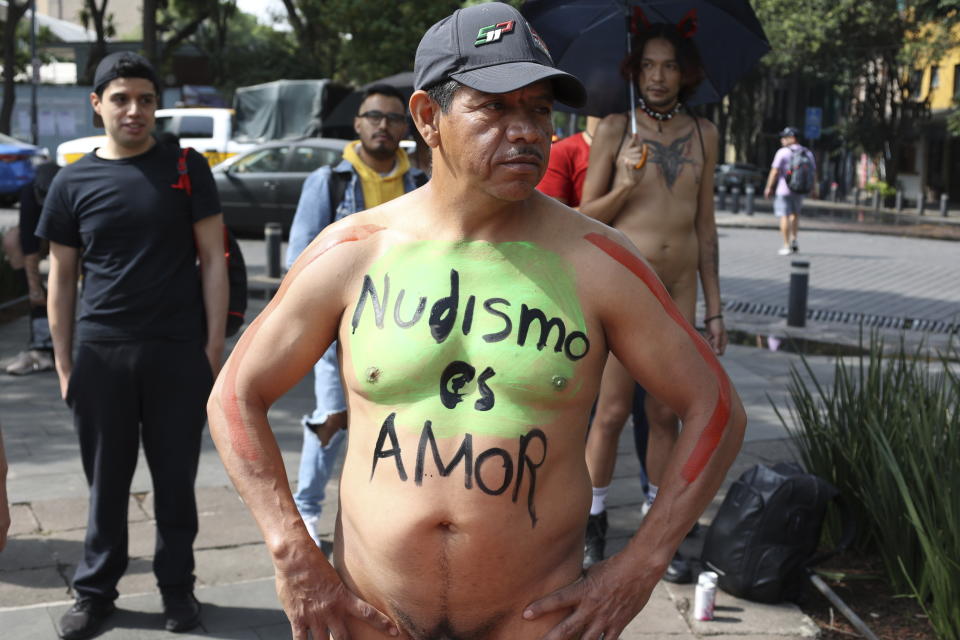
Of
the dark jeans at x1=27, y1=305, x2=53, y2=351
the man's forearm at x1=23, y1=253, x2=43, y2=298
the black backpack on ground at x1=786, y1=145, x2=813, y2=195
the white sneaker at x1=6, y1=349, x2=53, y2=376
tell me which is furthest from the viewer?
the black backpack on ground at x1=786, y1=145, x2=813, y2=195

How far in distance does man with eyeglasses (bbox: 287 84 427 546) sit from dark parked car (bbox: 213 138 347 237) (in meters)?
13.0

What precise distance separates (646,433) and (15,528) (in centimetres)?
280

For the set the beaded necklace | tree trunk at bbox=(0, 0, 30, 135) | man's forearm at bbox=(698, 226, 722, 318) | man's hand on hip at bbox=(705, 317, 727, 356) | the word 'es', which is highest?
tree trunk at bbox=(0, 0, 30, 135)

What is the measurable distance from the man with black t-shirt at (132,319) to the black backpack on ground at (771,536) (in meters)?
1.98

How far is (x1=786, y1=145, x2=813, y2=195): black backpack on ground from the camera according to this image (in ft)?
57.4

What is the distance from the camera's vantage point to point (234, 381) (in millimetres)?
2107

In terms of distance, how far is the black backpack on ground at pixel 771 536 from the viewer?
431 cm

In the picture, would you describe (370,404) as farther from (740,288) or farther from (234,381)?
(740,288)

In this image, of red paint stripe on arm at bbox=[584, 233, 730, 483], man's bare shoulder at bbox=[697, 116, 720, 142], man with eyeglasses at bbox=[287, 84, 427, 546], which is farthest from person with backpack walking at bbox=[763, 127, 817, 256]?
red paint stripe on arm at bbox=[584, 233, 730, 483]

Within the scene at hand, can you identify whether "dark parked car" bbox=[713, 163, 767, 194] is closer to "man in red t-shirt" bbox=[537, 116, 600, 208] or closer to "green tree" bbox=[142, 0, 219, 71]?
"green tree" bbox=[142, 0, 219, 71]

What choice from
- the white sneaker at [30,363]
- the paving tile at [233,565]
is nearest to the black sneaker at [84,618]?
the paving tile at [233,565]

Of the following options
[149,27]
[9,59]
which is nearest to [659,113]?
[149,27]

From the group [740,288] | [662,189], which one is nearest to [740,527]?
[662,189]

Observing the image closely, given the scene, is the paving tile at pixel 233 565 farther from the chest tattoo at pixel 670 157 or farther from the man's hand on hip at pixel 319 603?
the man's hand on hip at pixel 319 603
